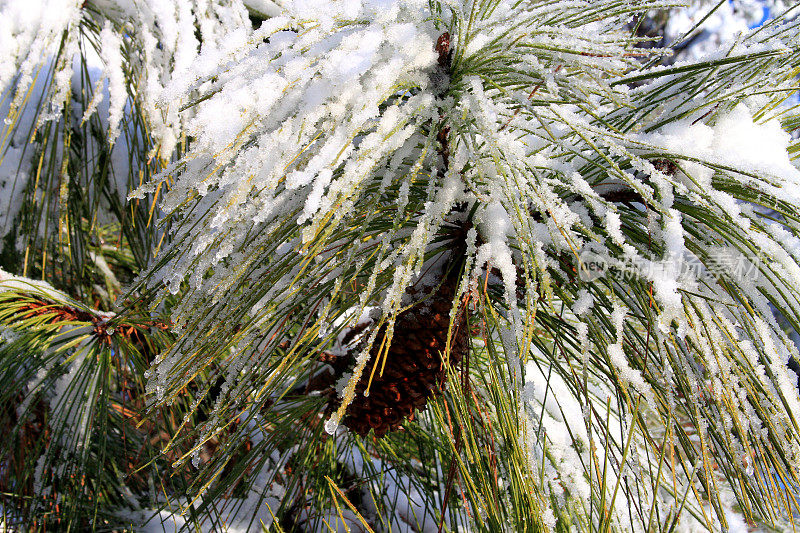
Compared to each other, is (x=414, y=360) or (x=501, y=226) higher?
(x=501, y=226)

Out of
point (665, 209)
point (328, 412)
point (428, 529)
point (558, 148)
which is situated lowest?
point (428, 529)

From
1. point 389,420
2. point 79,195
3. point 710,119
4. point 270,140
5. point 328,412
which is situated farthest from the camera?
point 79,195

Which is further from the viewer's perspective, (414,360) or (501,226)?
(414,360)

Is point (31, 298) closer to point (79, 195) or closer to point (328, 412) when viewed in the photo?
point (79, 195)

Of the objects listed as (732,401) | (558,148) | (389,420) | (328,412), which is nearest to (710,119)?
(558,148)

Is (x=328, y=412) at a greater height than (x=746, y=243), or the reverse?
(x=746, y=243)

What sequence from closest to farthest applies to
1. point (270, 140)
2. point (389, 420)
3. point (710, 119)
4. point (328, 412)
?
1. point (270, 140)
2. point (710, 119)
3. point (389, 420)
4. point (328, 412)

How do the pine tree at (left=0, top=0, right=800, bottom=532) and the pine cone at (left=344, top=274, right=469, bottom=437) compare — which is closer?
the pine tree at (left=0, top=0, right=800, bottom=532)

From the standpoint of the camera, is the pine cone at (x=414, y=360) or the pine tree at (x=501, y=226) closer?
the pine tree at (x=501, y=226)
